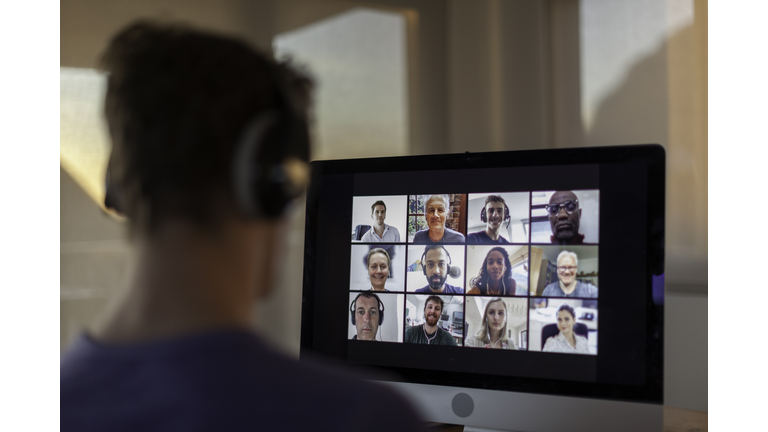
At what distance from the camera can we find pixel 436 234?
Result: 2.41 ft

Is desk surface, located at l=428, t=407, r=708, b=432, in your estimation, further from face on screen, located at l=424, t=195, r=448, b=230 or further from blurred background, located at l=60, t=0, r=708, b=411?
face on screen, located at l=424, t=195, r=448, b=230

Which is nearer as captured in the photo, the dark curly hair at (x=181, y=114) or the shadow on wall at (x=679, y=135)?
the dark curly hair at (x=181, y=114)

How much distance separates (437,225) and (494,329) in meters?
0.17

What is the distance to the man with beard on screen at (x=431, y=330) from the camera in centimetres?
72

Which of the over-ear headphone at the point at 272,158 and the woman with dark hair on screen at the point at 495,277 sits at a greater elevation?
the over-ear headphone at the point at 272,158

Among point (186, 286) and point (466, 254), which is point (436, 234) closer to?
point (466, 254)

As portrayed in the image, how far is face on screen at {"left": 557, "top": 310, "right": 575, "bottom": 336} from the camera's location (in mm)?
659

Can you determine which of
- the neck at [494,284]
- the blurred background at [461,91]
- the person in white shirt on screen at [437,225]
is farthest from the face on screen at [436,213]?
the blurred background at [461,91]

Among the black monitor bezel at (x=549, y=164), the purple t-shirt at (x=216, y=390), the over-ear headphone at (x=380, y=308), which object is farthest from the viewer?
the over-ear headphone at (x=380, y=308)

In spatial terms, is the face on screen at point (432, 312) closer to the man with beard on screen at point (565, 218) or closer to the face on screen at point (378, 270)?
the face on screen at point (378, 270)

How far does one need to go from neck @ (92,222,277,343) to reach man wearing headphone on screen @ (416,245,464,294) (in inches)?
18.3

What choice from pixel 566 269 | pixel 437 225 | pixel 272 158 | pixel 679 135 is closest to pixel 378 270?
pixel 437 225
